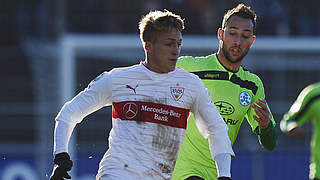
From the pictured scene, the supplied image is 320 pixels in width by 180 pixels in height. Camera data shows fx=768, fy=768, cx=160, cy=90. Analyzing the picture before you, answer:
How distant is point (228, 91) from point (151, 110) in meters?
1.39

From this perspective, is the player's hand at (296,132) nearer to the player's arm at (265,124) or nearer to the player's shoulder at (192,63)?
the player's arm at (265,124)

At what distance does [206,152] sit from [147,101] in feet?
4.02

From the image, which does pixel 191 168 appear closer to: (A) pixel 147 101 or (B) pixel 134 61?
(A) pixel 147 101

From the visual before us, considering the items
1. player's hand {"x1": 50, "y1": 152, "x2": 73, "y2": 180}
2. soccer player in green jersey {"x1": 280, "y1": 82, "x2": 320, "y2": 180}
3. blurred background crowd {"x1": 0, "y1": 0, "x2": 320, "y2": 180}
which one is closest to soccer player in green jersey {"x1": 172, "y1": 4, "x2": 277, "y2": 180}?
soccer player in green jersey {"x1": 280, "y1": 82, "x2": 320, "y2": 180}

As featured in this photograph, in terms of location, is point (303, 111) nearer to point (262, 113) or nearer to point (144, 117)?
point (262, 113)

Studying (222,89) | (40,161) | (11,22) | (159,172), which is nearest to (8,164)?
(40,161)

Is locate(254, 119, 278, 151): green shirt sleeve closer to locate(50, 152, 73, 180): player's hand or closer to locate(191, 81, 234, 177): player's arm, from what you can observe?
locate(191, 81, 234, 177): player's arm

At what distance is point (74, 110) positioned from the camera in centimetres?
510

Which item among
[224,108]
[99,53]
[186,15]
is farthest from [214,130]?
[186,15]

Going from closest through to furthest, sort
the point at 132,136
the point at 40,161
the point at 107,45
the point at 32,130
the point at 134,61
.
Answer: the point at 132,136 → the point at 40,161 → the point at 107,45 → the point at 134,61 → the point at 32,130

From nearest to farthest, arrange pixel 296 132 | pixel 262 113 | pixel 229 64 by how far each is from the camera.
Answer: pixel 296 132, pixel 262 113, pixel 229 64

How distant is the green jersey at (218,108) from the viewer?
628 cm

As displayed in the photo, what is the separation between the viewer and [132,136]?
203 inches

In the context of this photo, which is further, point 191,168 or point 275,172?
point 275,172
